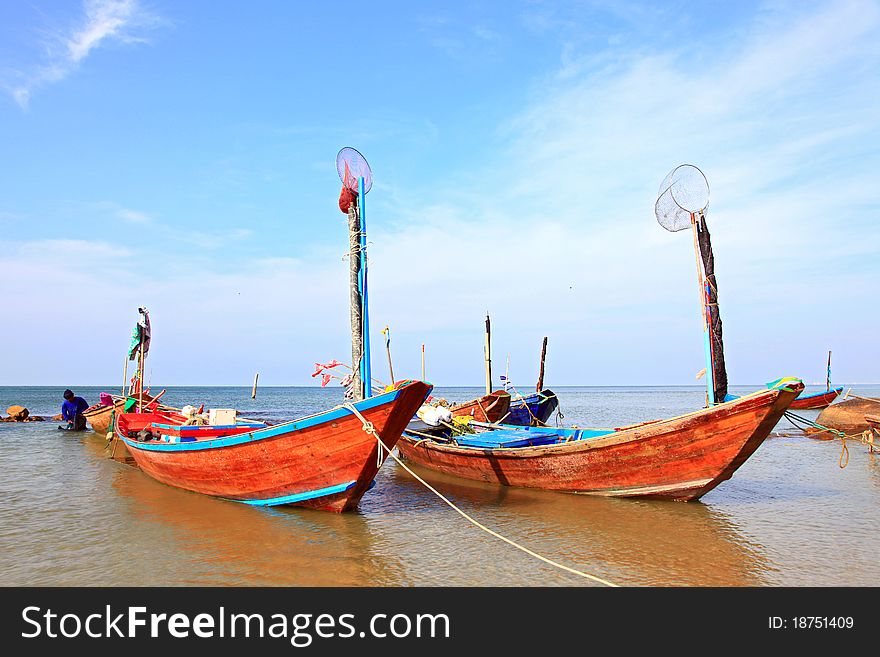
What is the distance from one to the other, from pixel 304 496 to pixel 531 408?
14.7 meters

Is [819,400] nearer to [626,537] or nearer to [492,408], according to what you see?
[492,408]

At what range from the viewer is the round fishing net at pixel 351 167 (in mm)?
9922

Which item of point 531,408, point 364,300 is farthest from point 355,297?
point 531,408

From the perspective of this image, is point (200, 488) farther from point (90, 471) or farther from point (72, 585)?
point (90, 471)

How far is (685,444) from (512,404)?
13.5m

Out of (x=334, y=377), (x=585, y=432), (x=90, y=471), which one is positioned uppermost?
(x=334, y=377)

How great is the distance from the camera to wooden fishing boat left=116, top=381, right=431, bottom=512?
848 cm

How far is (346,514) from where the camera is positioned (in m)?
9.39

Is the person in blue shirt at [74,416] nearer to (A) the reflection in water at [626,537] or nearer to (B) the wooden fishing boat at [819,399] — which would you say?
(A) the reflection in water at [626,537]

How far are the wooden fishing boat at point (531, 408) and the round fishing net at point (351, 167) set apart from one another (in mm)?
14116

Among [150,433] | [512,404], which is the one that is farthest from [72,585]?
[512,404]

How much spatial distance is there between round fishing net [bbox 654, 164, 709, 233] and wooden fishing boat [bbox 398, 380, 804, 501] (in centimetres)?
423

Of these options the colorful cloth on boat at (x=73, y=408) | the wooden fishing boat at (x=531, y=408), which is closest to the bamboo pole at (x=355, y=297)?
the wooden fishing boat at (x=531, y=408)

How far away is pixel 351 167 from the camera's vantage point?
9.99 m
